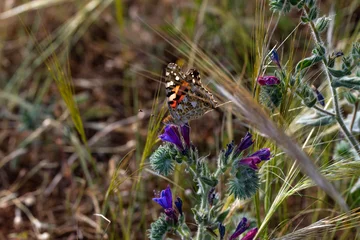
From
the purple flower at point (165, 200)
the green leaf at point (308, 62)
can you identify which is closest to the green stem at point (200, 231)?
the purple flower at point (165, 200)

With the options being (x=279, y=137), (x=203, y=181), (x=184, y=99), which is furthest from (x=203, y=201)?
(x=279, y=137)

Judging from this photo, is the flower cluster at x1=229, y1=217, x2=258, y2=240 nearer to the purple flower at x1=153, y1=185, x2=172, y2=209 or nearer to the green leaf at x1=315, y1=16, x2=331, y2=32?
the purple flower at x1=153, y1=185, x2=172, y2=209

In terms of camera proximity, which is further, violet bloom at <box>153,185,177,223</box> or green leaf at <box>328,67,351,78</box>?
green leaf at <box>328,67,351,78</box>

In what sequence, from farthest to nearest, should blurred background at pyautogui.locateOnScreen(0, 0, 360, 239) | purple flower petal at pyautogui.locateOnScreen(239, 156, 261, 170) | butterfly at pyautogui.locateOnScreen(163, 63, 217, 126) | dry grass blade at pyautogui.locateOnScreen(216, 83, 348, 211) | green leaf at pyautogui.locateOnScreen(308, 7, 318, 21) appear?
blurred background at pyautogui.locateOnScreen(0, 0, 360, 239) < green leaf at pyautogui.locateOnScreen(308, 7, 318, 21) < butterfly at pyautogui.locateOnScreen(163, 63, 217, 126) < purple flower petal at pyautogui.locateOnScreen(239, 156, 261, 170) < dry grass blade at pyautogui.locateOnScreen(216, 83, 348, 211)

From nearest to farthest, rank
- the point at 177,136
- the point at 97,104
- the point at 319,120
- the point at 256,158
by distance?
the point at 256,158 → the point at 177,136 → the point at 319,120 → the point at 97,104

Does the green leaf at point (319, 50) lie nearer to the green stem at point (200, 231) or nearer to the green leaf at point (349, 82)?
the green leaf at point (349, 82)

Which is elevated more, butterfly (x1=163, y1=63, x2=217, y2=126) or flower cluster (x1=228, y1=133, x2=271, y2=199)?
butterfly (x1=163, y1=63, x2=217, y2=126)

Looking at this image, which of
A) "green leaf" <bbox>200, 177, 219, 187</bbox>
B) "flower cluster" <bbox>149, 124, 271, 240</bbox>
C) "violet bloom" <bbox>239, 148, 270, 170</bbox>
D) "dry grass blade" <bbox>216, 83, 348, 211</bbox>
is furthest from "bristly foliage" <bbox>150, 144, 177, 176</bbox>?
"dry grass blade" <bbox>216, 83, 348, 211</bbox>

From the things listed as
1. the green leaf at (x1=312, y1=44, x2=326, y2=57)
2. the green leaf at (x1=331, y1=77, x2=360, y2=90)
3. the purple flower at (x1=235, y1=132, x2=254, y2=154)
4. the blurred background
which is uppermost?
Result: the green leaf at (x1=312, y1=44, x2=326, y2=57)

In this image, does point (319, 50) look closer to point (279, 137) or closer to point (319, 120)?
point (319, 120)
